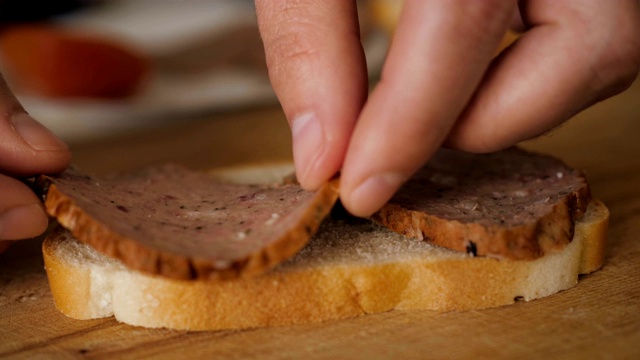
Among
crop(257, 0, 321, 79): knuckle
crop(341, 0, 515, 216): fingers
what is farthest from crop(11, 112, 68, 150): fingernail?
crop(341, 0, 515, 216): fingers

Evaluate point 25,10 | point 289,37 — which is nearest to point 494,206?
point 289,37

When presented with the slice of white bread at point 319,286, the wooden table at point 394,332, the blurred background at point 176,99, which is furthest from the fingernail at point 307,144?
the blurred background at point 176,99

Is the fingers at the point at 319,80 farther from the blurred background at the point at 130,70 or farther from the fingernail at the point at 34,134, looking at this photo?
the blurred background at the point at 130,70

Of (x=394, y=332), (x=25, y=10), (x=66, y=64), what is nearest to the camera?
(x=394, y=332)

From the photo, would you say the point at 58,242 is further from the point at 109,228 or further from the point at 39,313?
the point at 109,228

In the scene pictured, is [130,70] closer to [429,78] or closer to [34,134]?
[34,134]

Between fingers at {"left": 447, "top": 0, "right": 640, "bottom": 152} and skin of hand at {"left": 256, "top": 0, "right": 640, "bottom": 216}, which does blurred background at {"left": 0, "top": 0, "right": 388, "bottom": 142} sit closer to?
skin of hand at {"left": 256, "top": 0, "right": 640, "bottom": 216}
